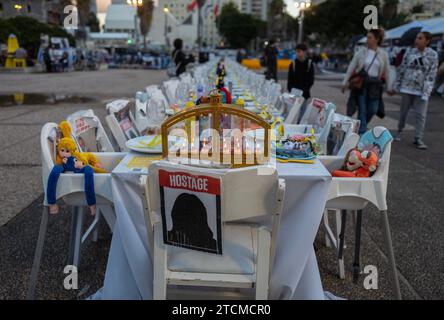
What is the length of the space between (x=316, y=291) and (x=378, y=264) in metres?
1.19

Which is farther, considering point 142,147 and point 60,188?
point 142,147

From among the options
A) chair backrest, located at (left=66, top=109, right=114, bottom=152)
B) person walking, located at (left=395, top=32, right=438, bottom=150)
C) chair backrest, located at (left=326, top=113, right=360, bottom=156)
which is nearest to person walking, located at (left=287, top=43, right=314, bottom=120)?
person walking, located at (left=395, top=32, right=438, bottom=150)

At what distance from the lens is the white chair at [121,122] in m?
3.46

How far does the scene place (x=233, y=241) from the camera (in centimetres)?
213

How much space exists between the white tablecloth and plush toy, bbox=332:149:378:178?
0.87 ft

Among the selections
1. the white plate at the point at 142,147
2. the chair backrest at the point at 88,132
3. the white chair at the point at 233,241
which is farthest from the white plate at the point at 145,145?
the white chair at the point at 233,241

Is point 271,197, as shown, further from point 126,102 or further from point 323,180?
point 126,102

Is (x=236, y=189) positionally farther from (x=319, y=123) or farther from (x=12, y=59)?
(x=12, y=59)

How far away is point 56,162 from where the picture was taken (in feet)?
8.08

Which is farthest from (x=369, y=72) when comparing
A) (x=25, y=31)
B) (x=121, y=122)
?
(x=25, y=31)

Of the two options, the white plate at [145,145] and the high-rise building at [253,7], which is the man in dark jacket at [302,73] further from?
the high-rise building at [253,7]

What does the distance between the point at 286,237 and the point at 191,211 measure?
699mm

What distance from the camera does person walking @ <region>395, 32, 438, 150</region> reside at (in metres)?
6.56
